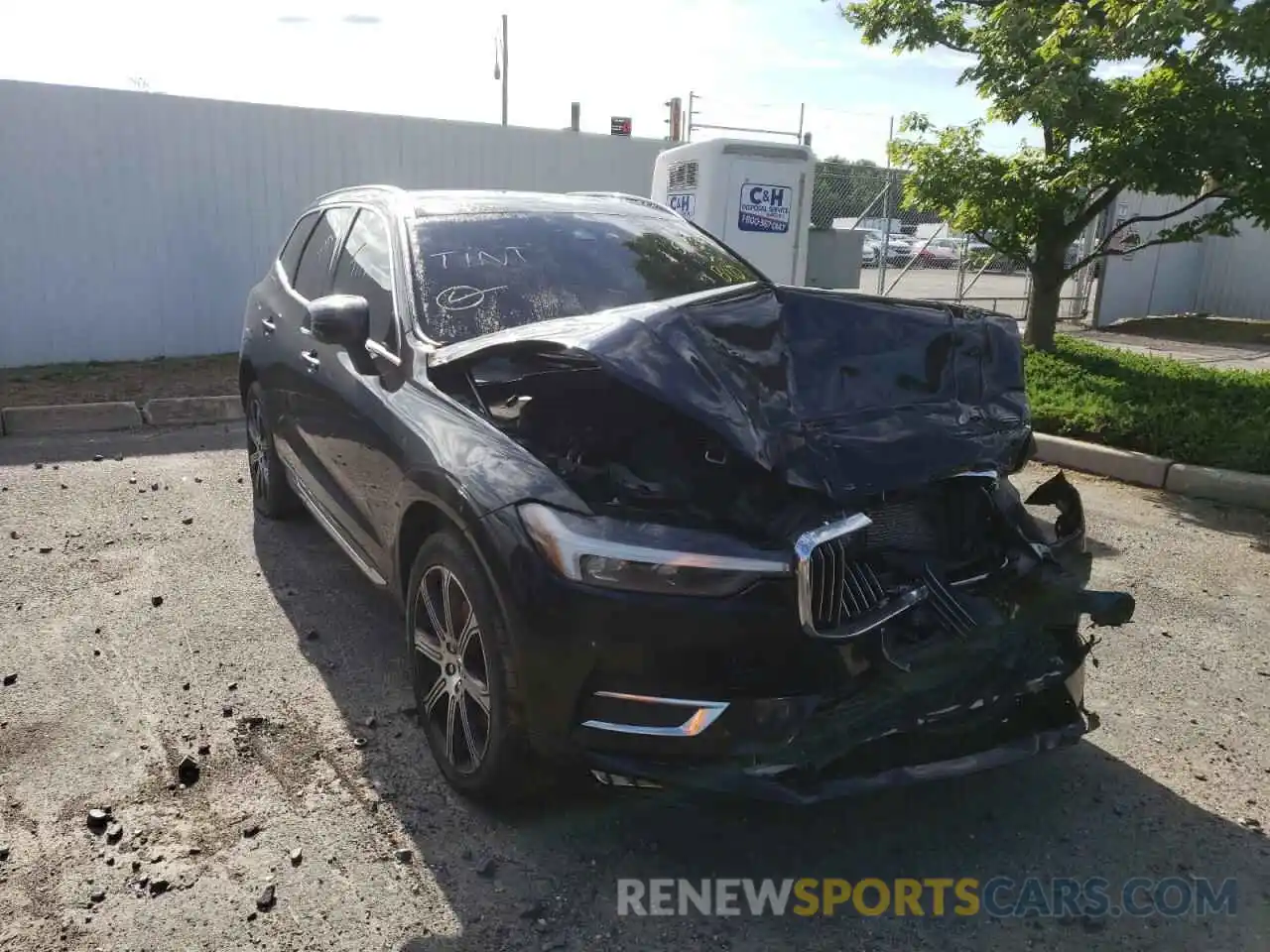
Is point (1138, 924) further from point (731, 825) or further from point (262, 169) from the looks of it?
point (262, 169)

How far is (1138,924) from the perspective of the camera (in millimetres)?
2646

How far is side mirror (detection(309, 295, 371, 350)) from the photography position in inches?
142

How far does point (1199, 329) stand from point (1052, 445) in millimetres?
9836

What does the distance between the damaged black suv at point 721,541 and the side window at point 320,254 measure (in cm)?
115

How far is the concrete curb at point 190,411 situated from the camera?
8336mm

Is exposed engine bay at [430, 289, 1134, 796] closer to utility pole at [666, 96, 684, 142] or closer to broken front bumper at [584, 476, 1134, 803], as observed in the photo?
broken front bumper at [584, 476, 1134, 803]

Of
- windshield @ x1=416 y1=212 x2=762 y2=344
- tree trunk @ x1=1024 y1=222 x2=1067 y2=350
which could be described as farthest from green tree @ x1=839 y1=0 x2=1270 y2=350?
windshield @ x1=416 y1=212 x2=762 y2=344

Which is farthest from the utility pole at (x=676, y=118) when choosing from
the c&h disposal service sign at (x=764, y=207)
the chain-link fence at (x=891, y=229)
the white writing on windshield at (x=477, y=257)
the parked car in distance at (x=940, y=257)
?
the white writing on windshield at (x=477, y=257)

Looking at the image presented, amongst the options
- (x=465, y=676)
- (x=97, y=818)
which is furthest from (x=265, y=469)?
(x=465, y=676)

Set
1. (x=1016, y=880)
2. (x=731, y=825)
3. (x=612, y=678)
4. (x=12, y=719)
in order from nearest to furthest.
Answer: (x=612, y=678), (x=1016, y=880), (x=731, y=825), (x=12, y=719)

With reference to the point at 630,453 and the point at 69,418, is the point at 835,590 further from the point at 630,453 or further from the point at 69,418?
the point at 69,418

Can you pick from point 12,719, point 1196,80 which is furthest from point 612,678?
point 1196,80

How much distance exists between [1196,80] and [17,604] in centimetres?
888

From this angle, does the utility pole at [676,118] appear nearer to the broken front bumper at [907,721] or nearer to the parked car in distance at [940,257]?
the parked car in distance at [940,257]
